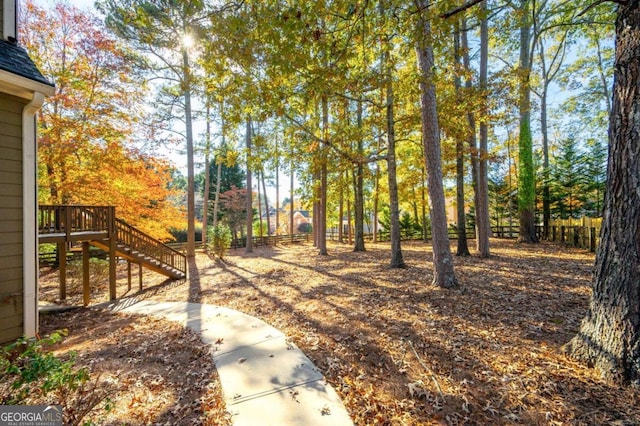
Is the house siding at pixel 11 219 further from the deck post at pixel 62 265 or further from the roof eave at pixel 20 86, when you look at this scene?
the deck post at pixel 62 265

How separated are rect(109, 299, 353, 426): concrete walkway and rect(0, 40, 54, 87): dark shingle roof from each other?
14.7ft

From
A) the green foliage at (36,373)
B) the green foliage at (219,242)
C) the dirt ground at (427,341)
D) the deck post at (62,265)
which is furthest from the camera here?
the green foliage at (219,242)

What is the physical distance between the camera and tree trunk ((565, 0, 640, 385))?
2443 millimetres

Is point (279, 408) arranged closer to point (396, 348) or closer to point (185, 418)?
point (185, 418)

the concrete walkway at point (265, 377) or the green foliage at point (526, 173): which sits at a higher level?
the green foliage at point (526, 173)

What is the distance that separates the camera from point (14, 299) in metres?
3.70

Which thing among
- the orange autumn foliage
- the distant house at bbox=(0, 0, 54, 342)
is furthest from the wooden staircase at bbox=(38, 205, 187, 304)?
the orange autumn foliage

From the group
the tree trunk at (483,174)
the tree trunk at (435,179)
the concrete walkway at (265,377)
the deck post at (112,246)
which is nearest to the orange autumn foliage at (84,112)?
the deck post at (112,246)

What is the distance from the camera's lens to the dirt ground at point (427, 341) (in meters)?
2.33

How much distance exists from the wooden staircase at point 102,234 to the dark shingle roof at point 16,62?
11.1 feet

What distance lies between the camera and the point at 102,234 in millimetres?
6961

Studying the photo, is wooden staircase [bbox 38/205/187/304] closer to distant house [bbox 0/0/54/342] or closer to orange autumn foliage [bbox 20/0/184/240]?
distant house [bbox 0/0/54/342]

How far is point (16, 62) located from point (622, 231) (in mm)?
7770

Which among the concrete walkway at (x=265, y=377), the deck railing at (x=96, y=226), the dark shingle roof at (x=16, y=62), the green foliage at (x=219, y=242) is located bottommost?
the concrete walkway at (x=265, y=377)
